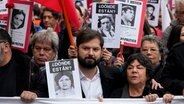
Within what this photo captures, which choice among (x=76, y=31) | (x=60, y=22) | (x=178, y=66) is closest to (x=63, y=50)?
(x=76, y=31)

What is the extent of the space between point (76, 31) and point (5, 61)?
3.99ft

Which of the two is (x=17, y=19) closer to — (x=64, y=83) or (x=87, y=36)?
(x=87, y=36)

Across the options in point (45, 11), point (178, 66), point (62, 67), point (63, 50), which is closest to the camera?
point (62, 67)

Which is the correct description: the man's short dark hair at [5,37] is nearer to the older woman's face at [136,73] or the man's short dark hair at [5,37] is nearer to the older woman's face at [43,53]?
the older woman's face at [43,53]

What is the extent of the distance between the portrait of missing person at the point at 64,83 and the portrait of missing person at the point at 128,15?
A: 1687mm

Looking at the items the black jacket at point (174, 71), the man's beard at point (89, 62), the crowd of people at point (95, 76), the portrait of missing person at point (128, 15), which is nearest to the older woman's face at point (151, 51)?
the portrait of missing person at point (128, 15)

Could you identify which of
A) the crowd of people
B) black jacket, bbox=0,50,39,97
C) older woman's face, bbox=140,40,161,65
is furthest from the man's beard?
older woman's face, bbox=140,40,161,65

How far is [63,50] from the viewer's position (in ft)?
28.1

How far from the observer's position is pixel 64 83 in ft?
21.6

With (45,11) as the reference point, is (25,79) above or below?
below

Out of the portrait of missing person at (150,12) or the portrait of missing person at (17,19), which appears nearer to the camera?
the portrait of missing person at (17,19)

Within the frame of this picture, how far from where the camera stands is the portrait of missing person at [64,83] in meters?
6.58

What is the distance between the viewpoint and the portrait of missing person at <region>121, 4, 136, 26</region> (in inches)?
320

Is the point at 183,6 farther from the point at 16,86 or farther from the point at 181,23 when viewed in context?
the point at 16,86
